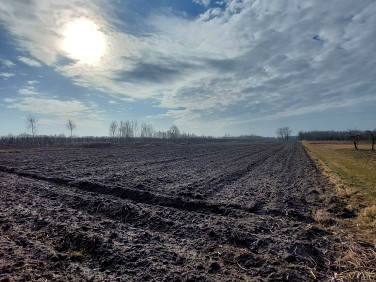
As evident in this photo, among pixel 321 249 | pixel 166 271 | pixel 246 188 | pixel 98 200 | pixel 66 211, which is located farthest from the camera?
pixel 246 188

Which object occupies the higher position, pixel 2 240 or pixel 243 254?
pixel 2 240

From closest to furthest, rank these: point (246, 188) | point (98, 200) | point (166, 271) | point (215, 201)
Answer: point (166, 271)
point (98, 200)
point (215, 201)
point (246, 188)

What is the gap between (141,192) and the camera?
10602 millimetres

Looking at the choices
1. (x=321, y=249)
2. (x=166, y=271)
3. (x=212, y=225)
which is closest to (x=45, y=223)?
(x=166, y=271)

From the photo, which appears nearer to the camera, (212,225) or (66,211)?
(212,225)

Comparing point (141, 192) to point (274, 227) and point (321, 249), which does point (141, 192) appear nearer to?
point (274, 227)

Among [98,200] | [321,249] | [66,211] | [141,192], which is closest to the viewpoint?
A: [321,249]

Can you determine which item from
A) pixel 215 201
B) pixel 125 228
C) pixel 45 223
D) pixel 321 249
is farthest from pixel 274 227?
pixel 45 223

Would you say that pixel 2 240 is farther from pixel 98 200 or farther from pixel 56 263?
pixel 98 200

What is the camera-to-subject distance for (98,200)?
911 cm

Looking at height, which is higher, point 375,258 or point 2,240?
point 2,240

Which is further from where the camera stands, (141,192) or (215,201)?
(141,192)

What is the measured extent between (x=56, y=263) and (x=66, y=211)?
355 cm

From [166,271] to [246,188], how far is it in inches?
346
